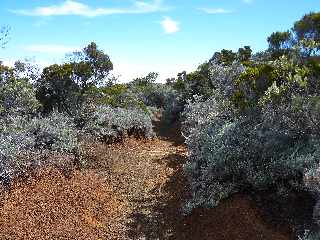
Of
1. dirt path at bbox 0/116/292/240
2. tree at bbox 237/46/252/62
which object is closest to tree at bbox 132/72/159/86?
tree at bbox 237/46/252/62

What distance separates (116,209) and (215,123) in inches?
176

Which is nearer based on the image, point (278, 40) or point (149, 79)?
point (278, 40)

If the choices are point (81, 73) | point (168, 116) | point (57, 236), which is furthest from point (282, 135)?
point (168, 116)

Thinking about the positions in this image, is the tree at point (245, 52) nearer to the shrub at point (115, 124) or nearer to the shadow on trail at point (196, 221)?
the shrub at point (115, 124)

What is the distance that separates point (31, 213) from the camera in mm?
11133

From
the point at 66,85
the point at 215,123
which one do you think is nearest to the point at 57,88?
the point at 66,85

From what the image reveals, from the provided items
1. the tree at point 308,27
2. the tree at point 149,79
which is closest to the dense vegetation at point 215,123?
the tree at point 308,27

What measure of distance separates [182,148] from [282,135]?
8.98 meters

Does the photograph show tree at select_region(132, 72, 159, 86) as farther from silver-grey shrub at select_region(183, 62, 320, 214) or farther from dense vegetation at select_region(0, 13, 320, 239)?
silver-grey shrub at select_region(183, 62, 320, 214)

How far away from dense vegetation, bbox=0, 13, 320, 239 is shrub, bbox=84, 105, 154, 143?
0.04 m

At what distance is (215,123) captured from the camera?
1504 cm

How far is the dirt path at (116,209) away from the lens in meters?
10.2

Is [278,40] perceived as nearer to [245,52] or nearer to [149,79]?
[245,52]

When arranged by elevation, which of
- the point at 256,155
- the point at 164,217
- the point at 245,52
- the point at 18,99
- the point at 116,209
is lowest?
the point at 164,217
